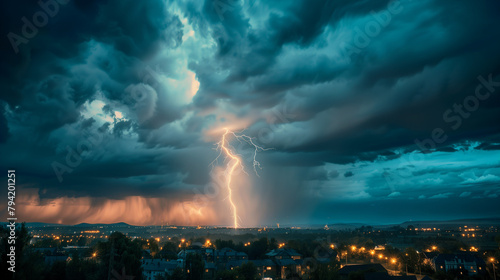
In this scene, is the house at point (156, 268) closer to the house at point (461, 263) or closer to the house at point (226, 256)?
the house at point (226, 256)

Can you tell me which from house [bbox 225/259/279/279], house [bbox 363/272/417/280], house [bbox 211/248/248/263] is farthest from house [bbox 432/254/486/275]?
house [bbox 211/248/248/263]

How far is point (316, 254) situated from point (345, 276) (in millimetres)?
32318

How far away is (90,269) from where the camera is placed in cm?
3944

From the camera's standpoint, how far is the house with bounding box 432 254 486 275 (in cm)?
5462

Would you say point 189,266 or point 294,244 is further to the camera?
point 294,244

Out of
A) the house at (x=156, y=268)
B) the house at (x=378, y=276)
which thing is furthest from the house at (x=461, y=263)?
the house at (x=156, y=268)

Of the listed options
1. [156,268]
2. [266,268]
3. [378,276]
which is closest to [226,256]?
[266,268]

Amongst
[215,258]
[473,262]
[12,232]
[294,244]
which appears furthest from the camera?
[294,244]

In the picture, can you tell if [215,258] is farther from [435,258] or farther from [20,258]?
[20,258]

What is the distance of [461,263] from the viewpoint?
55375mm

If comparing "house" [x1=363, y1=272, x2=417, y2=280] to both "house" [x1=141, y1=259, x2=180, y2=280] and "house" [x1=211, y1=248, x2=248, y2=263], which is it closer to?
"house" [x1=141, y1=259, x2=180, y2=280]

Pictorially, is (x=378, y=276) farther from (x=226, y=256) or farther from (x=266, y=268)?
(x=226, y=256)

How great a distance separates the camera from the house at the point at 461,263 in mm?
54625

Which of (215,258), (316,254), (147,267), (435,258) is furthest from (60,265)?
(435,258)
